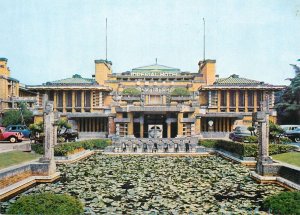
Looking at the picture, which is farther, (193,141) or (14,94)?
(14,94)

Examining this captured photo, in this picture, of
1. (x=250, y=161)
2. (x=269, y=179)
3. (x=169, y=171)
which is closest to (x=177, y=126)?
(x=250, y=161)

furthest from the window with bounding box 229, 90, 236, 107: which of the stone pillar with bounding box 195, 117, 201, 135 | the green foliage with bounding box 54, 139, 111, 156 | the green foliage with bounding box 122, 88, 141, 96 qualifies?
the green foliage with bounding box 54, 139, 111, 156

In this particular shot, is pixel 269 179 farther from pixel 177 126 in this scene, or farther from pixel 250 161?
pixel 177 126

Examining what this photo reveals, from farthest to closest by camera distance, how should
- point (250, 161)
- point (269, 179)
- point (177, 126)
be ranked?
1. point (177, 126)
2. point (250, 161)
3. point (269, 179)

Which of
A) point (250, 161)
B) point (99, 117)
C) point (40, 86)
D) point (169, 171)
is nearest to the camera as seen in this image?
point (169, 171)

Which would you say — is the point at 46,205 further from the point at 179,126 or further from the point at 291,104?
the point at 291,104

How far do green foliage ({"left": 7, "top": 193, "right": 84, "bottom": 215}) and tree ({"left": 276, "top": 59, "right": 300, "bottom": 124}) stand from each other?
48143 millimetres

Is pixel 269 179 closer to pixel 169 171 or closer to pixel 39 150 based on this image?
pixel 169 171

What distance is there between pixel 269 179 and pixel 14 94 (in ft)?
184

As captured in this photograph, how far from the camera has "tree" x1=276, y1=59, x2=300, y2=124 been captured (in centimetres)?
5138

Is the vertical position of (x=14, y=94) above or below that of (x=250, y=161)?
above

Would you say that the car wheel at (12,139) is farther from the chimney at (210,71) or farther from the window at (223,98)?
the chimney at (210,71)

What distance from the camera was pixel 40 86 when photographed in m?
48.2

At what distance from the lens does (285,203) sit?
8.72 meters
